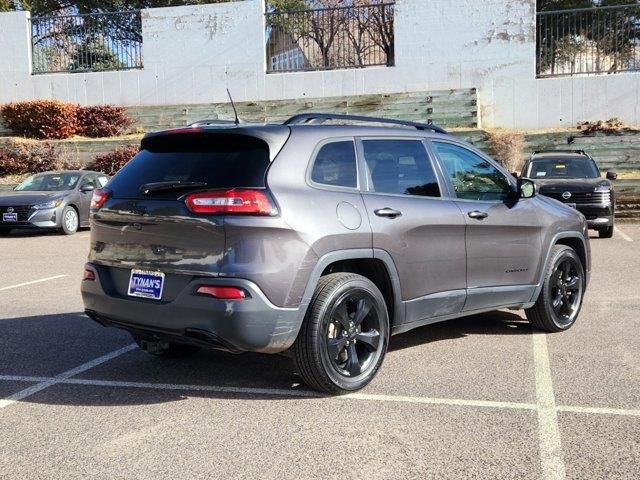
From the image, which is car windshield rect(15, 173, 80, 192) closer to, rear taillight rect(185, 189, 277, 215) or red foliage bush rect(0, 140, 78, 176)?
red foliage bush rect(0, 140, 78, 176)

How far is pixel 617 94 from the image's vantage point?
22203 mm

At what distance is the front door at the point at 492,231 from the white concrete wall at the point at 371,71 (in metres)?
17.4

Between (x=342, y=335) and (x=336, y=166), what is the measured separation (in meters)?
1.16

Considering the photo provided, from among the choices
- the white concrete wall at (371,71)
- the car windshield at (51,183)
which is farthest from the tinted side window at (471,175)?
the white concrete wall at (371,71)

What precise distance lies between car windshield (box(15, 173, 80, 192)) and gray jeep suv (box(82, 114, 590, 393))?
12.6 m

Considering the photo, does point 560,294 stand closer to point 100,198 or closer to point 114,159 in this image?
point 100,198

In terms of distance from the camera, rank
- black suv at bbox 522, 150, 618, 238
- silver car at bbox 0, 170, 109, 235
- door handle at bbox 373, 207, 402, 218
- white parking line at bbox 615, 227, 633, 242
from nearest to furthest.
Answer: door handle at bbox 373, 207, 402, 218, black suv at bbox 522, 150, 618, 238, white parking line at bbox 615, 227, 633, 242, silver car at bbox 0, 170, 109, 235

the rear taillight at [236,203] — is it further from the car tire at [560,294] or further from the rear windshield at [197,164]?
the car tire at [560,294]

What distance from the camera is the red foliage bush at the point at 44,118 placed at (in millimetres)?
25219

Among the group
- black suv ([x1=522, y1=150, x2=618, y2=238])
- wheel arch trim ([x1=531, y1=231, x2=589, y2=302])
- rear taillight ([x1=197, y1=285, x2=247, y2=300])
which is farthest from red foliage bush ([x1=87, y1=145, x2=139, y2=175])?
rear taillight ([x1=197, y1=285, x2=247, y2=300])

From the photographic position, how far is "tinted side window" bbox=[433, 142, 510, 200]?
19.3 feet

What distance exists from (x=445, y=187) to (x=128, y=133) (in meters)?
21.1

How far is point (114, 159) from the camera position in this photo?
22.8 meters

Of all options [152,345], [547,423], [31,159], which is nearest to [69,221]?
[31,159]
